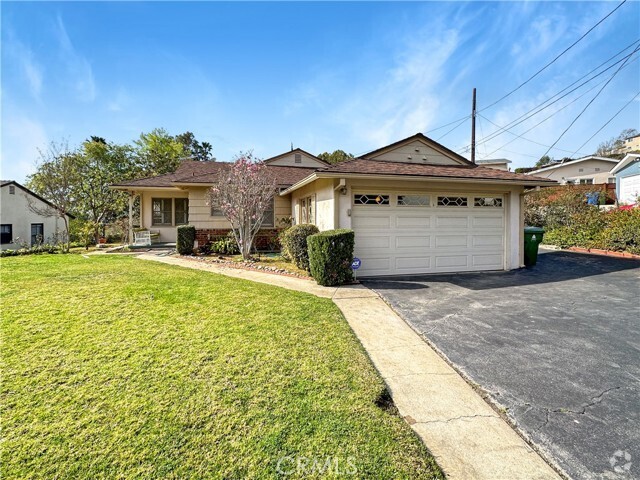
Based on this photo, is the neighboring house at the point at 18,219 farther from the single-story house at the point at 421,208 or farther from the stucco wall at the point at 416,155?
the stucco wall at the point at 416,155

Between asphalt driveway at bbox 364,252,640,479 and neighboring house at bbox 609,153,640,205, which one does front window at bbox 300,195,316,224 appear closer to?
asphalt driveway at bbox 364,252,640,479

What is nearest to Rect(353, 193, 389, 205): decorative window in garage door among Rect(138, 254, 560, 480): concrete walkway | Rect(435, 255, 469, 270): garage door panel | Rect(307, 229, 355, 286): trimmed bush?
Rect(307, 229, 355, 286): trimmed bush

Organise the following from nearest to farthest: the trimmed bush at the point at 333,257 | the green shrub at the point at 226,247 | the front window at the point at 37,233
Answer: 1. the trimmed bush at the point at 333,257
2. the green shrub at the point at 226,247
3. the front window at the point at 37,233

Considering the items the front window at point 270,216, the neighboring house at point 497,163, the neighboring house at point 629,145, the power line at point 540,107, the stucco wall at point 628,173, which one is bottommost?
the front window at point 270,216

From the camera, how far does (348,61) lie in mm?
12305

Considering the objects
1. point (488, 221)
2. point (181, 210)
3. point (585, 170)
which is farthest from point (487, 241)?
point (585, 170)

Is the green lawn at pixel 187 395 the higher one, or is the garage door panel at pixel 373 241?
the garage door panel at pixel 373 241

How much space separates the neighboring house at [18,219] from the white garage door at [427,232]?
17792mm

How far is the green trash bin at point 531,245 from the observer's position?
9.84 m

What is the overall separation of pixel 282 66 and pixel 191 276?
9.03 metres

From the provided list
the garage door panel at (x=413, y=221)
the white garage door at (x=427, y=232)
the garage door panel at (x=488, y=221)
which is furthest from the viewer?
the garage door panel at (x=488, y=221)

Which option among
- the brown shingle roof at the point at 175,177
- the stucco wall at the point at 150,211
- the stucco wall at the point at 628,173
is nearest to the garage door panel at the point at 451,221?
the brown shingle roof at the point at 175,177

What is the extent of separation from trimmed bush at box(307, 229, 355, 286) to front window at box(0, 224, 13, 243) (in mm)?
20630

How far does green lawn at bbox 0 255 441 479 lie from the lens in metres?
1.96
